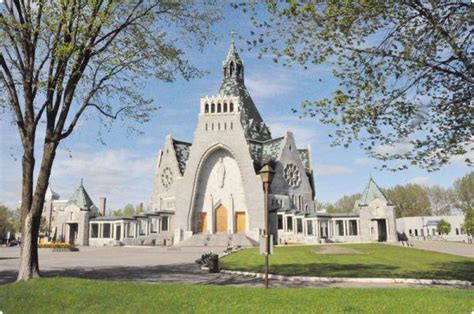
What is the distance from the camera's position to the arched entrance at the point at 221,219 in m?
66.4

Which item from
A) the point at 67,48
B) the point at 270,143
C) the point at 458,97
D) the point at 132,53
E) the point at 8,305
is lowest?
the point at 8,305

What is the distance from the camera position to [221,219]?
2630 inches

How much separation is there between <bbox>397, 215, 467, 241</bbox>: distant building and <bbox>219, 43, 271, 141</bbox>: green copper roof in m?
39.0

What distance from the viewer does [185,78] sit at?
19.0 m

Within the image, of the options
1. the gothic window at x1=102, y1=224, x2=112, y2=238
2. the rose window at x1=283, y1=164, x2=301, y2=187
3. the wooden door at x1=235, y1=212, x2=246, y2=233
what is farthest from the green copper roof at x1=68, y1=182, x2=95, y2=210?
the rose window at x1=283, y1=164, x2=301, y2=187

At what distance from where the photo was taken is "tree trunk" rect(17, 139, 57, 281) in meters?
15.0

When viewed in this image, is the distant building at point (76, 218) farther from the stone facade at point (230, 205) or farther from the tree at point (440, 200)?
the tree at point (440, 200)

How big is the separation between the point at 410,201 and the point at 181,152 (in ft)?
201

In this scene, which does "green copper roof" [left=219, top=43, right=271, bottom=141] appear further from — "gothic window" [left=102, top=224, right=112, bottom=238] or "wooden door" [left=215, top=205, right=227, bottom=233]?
"gothic window" [left=102, top=224, right=112, bottom=238]

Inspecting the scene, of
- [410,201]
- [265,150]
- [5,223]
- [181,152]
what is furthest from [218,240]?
[5,223]

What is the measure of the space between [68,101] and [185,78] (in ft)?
17.7

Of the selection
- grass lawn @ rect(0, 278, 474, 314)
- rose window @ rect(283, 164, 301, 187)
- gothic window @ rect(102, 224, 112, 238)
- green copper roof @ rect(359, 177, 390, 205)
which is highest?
rose window @ rect(283, 164, 301, 187)

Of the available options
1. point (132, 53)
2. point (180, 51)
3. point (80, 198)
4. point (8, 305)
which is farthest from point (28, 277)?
point (80, 198)

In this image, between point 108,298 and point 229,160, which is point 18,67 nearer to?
point 108,298
